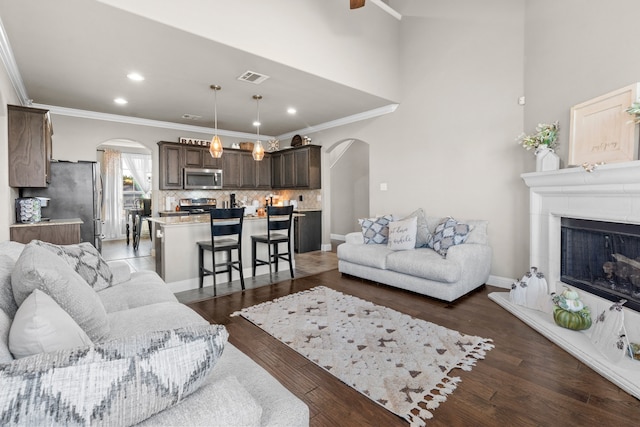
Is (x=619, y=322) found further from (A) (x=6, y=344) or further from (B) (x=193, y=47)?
(B) (x=193, y=47)

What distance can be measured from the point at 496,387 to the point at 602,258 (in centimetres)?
167

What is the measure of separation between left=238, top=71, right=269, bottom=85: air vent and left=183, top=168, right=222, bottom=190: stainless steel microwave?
3.05m

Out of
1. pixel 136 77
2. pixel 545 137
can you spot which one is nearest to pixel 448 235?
pixel 545 137

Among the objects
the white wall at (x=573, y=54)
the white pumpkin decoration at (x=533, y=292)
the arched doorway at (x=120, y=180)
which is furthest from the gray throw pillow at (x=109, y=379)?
the arched doorway at (x=120, y=180)

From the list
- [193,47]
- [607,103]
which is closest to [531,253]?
→ [607,103]

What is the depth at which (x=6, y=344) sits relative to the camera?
2.77 feet

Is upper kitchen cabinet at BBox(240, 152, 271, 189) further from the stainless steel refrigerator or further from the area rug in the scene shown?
the area rug

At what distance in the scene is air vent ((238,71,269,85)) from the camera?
3840 millimetres

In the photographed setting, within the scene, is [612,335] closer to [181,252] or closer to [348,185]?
[181,252]

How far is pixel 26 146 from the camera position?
136 inches

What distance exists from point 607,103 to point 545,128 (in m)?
0.57

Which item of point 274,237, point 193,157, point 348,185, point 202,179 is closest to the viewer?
point 274,237

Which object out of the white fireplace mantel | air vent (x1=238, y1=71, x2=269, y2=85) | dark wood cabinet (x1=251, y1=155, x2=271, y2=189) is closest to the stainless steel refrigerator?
air vent (x1=238, y1=71, x2=269, y2=85)

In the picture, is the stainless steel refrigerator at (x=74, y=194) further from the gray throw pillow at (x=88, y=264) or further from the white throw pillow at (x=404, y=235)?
the white throw pillow at (x=404, y=235)
